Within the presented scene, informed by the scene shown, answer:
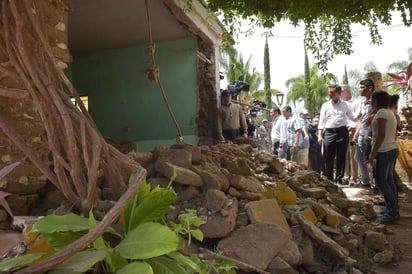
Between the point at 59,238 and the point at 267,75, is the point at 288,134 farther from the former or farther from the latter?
the point at 267,75

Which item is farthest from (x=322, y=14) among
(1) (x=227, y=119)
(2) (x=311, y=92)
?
(2) (x=311, y=92)

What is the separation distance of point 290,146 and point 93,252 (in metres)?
6.84

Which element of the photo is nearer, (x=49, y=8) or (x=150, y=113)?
(x=49, y=8)

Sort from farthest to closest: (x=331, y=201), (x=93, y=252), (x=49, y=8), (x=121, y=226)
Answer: (x=331, y=201), (x=49, y=8), (x=121, y=226), (x=93, y=252)

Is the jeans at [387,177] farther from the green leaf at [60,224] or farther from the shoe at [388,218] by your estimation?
the green leaf at [60,224]

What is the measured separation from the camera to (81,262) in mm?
1020

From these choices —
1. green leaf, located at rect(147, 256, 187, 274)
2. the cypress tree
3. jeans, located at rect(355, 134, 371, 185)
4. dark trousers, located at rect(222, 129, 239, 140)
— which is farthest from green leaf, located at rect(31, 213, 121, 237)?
the cypress tree

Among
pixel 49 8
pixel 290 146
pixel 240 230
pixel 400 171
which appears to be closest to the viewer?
pixel 240 230

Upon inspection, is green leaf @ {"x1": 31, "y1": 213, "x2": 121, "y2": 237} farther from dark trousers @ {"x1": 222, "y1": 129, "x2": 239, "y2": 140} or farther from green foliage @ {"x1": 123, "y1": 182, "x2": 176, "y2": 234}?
dark trousers @ {"x1": 222, "y1": 129, "x2": 239, "y2": 140}

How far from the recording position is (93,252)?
107 centimetres

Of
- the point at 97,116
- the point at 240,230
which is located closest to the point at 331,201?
the point at 240,230

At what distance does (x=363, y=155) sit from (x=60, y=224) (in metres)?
5.18

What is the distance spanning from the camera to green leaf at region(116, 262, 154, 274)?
3.35 feet

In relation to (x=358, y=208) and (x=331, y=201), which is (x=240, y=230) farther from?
(x=358, y=208)
